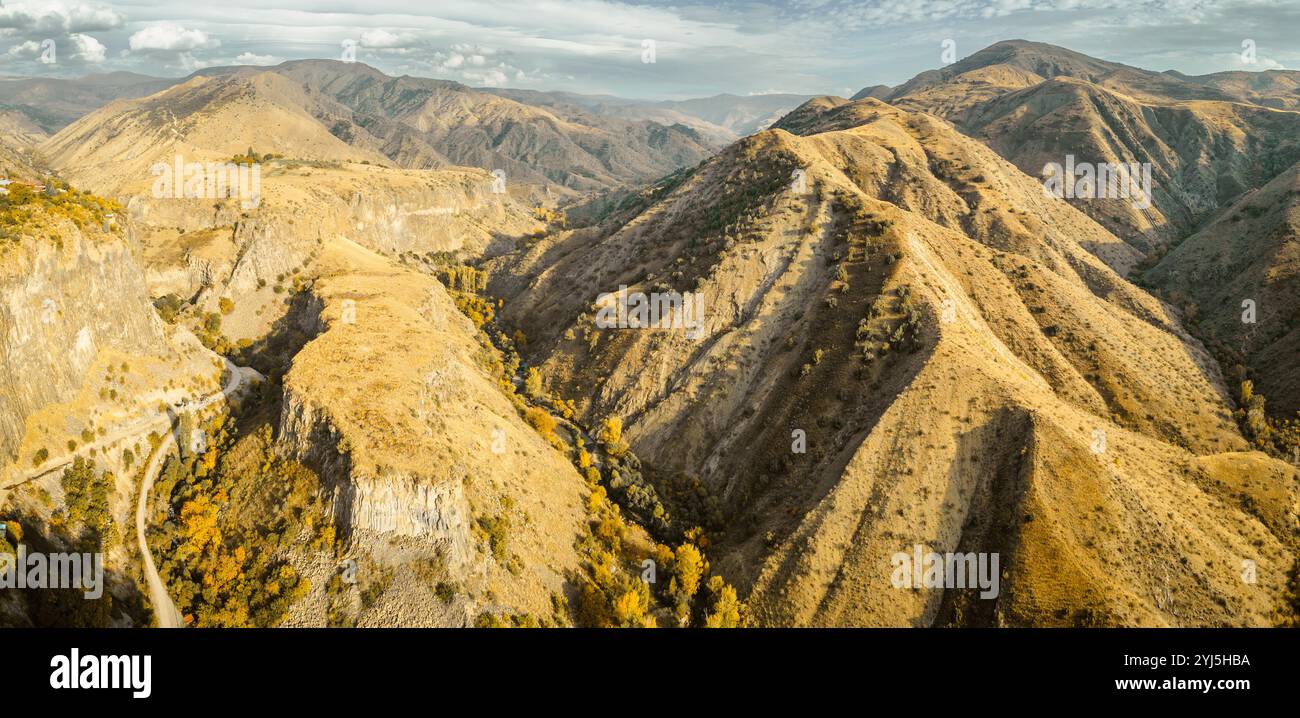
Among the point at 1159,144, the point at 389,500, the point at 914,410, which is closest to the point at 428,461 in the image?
the point at 389,500

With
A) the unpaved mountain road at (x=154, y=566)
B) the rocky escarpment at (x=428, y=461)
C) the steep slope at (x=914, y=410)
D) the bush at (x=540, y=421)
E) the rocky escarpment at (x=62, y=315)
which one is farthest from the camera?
the bush at (x=540, y=421)

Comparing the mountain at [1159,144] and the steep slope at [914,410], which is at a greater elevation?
the mountain at [1159,144]

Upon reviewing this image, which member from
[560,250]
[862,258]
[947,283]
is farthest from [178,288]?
[947,283]

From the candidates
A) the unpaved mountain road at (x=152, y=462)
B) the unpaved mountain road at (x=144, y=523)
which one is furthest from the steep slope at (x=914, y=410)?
the unpaved mountain road at (x=152, y=462)

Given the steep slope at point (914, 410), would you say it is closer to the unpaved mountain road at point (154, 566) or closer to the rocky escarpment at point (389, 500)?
the rocky escarpment at point (389, 500)

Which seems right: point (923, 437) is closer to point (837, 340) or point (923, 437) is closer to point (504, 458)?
point (837, 340)

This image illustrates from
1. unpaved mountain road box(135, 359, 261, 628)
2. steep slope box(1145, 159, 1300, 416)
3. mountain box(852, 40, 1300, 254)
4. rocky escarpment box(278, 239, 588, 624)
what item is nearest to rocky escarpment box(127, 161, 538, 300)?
rocky escarpment box(278, 239, 588, 624)
